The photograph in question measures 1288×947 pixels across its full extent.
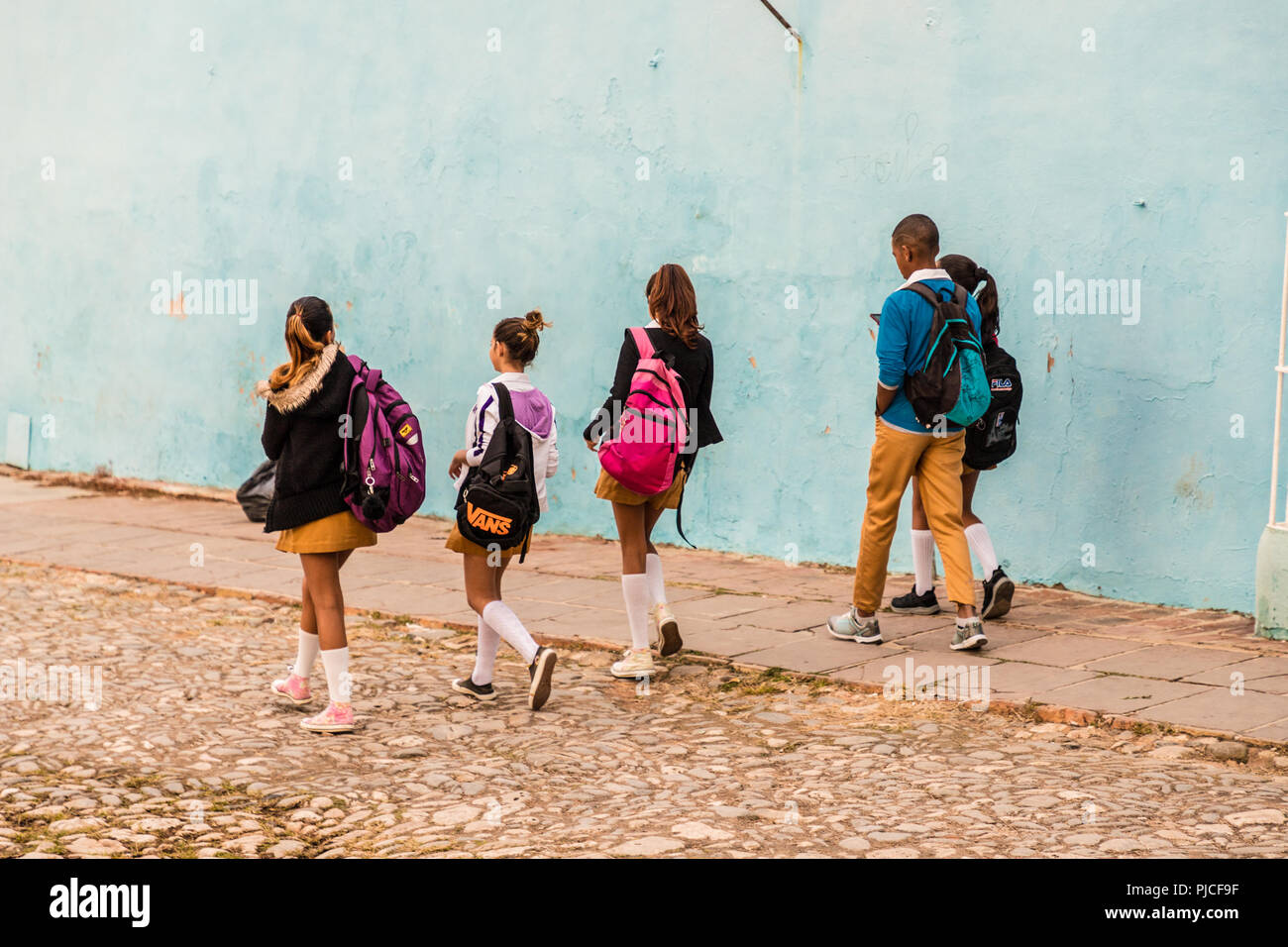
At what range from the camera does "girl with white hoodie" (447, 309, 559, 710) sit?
605 cm

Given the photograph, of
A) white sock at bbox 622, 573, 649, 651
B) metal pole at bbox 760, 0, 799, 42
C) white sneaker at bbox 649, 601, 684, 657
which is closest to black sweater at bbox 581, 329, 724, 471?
Result: white sock at bbox 622, 573, 649, 651

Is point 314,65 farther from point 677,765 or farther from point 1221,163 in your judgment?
point 677,765

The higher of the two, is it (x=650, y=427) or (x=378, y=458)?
(x=650, y=427)

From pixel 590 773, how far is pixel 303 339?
192 centimetres

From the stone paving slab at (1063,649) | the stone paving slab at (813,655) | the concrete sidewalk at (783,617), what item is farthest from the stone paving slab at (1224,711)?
the stone paving slab at (813,655)

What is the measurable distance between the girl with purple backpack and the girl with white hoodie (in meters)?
0.47

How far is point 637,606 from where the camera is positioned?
668 centimetres

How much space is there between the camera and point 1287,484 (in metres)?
7.43

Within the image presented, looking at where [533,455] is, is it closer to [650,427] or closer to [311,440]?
[650,427]

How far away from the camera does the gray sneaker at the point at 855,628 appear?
7.11 m

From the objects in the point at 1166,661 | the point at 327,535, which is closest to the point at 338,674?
the point at 327,535

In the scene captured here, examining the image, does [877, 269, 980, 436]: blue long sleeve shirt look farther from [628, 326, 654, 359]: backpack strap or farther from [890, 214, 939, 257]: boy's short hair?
[628, 326, 654, 359]: backpack strap

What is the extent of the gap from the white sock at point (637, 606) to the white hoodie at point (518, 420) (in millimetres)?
693

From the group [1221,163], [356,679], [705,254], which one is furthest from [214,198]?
[1221,163]
